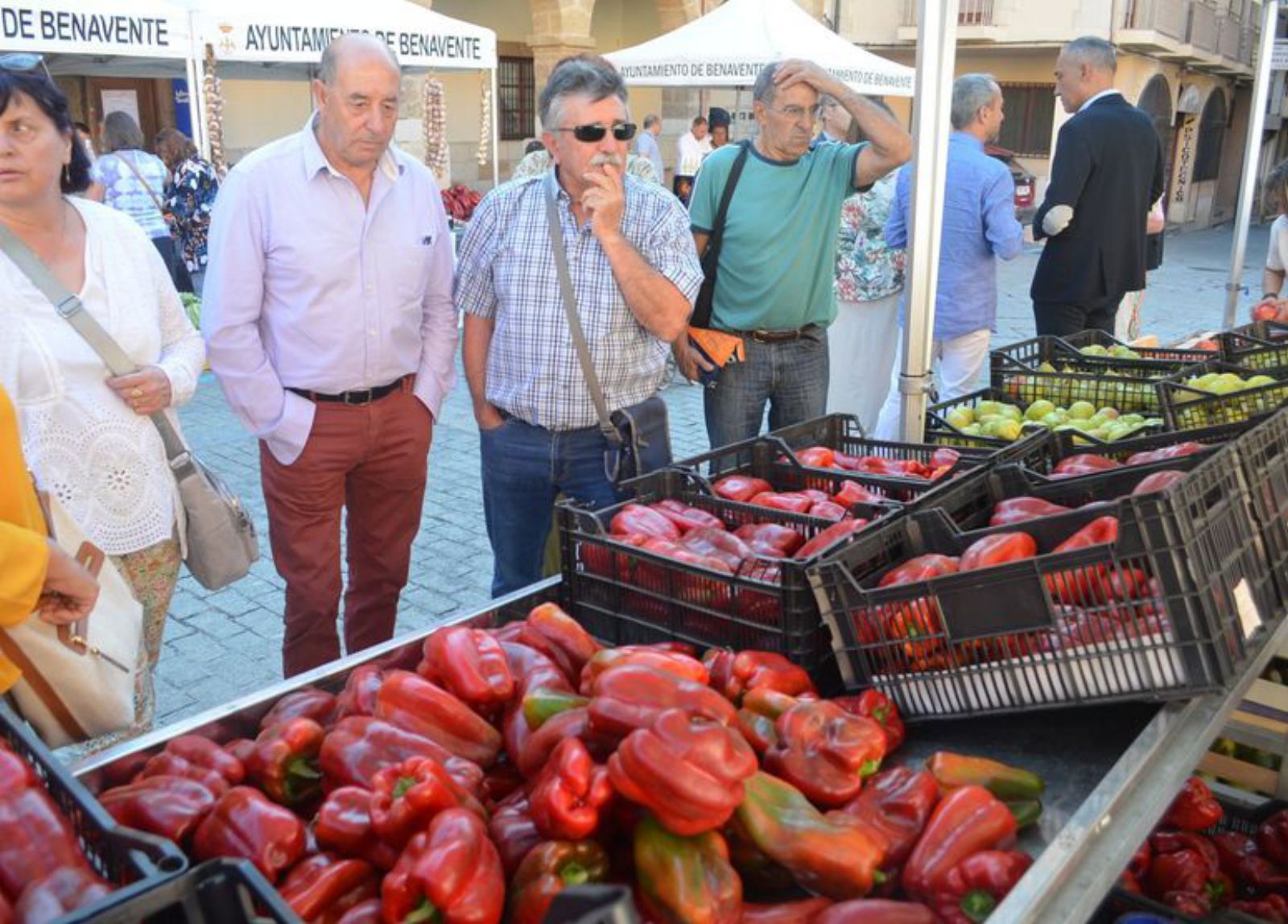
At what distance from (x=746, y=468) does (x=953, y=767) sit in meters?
1.44

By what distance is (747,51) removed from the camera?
9992 mm

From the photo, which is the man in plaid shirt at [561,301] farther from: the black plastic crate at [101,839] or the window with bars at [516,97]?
the window with bars at [516,97]

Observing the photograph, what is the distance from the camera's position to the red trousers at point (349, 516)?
3.73m

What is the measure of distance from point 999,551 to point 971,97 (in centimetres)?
449

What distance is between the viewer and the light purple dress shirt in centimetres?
352

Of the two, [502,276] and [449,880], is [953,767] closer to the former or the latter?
[449,880]

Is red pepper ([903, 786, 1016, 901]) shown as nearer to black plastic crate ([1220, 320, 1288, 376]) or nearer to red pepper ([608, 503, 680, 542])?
red pepper ([608, 503, 680, 542])

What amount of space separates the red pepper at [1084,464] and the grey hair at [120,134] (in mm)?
8699

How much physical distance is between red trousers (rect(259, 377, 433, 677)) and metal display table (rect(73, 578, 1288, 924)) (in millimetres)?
1382

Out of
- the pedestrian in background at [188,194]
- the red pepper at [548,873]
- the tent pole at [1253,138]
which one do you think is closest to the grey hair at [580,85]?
the red pepper at [548,873]

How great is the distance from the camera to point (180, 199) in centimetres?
980

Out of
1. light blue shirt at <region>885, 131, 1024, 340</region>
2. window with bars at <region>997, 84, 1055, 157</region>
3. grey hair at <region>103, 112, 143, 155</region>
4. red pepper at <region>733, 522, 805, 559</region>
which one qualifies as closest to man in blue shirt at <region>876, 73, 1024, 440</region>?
light blue shirt at <region>885, 131, 1024, 340</region>

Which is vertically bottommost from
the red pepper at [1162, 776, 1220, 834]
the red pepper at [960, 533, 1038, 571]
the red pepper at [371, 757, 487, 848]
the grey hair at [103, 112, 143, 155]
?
the red pepper at [1162, 776, 1220, 834]

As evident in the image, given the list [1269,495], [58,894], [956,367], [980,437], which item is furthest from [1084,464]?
[956,367]
